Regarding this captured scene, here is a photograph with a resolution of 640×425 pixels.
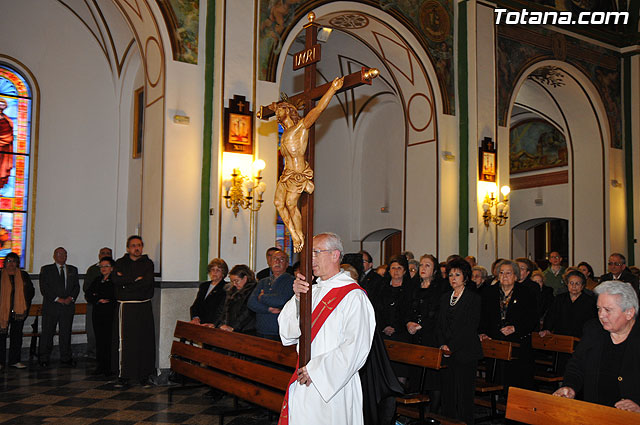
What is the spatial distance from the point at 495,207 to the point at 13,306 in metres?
8.51

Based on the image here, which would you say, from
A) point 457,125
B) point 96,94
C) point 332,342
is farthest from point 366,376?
point 96,94

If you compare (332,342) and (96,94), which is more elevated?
(96,94)

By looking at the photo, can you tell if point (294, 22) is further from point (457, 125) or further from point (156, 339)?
point (156, 339)

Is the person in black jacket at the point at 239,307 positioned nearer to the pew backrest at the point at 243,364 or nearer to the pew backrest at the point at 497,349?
the pew backrest at the point at 243,364

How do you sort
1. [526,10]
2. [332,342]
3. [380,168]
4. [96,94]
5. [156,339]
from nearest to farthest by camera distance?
1. [332,342]
2. [156,339]
3. [96,94]
4. [526,10]
5. [380,168]

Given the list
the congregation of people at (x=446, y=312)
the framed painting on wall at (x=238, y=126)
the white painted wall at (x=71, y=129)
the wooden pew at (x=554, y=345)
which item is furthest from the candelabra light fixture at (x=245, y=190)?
the wooden pew at (x=554, y=345)

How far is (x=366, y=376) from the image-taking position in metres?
4.02

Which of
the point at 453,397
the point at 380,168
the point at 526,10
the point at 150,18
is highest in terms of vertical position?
the point at 526,10

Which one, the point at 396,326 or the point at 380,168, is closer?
the point at 396,326

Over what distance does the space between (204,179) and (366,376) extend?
6.00 metres

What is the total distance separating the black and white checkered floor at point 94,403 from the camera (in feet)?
22.1

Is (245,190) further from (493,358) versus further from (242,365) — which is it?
(493,358)

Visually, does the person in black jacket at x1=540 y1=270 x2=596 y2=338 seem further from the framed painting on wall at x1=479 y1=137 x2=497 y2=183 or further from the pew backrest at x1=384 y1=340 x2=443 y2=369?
the framed painting on wall at x1=479 y1=137 x2=497 y2=183

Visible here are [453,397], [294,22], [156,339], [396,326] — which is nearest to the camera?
[453,397]
